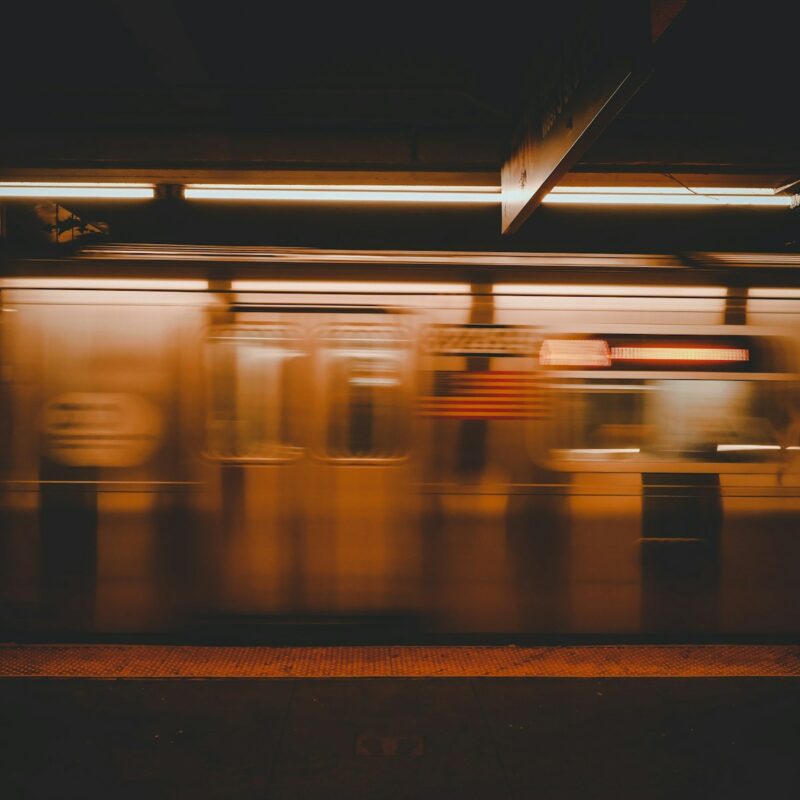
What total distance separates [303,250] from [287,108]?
1.26m

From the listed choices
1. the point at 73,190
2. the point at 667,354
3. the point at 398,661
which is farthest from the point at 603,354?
the point at 73,190

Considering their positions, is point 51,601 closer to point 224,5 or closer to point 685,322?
point 224,5

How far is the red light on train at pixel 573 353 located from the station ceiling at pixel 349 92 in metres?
1.17

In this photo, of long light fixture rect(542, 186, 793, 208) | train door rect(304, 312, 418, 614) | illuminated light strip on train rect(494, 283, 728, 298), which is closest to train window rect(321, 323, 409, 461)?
train door rect(304, 312, 418, 614)

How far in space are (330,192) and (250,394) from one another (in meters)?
1.52

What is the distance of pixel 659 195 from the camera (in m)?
4.13

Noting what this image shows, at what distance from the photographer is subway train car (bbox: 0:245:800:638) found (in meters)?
3.66

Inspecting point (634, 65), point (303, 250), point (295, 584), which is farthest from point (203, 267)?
point (634, 65)

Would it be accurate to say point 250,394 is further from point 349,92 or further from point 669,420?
point 669,420

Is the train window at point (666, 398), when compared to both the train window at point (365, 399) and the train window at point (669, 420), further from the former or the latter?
the train window at point (365, 399)
